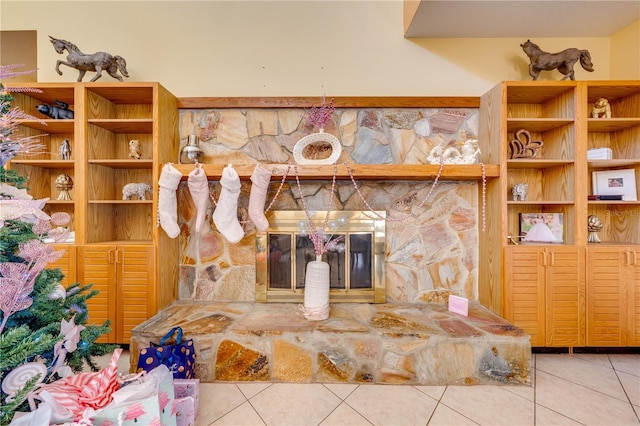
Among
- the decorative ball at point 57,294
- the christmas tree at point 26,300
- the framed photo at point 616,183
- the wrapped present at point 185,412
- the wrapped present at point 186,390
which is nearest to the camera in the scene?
the christmas tree at point 26,300

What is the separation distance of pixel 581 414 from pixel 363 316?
1.27 m

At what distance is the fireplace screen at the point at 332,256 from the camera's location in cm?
236

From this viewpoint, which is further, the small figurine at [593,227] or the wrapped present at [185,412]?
the small figurine at [593,227]

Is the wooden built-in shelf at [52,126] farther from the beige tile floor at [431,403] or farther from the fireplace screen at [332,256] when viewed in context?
the beige tile floor at [431,403]

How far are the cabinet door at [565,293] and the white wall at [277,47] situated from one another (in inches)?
58.9

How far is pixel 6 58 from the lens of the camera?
244cm

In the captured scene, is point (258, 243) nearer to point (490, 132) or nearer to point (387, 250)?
point (387, 250)

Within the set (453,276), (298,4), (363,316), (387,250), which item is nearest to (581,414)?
(453,276)

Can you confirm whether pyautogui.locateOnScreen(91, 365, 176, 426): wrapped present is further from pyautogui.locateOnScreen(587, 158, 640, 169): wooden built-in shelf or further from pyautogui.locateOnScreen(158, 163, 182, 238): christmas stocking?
pyautogui.locateOnScreen(587, 158, 640, 169): wooden built-in shelf

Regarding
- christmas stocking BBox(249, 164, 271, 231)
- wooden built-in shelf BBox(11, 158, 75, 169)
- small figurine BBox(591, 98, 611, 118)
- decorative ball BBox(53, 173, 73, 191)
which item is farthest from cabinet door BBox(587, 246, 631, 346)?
decorative ball BBox(53, 173, 73, 191)

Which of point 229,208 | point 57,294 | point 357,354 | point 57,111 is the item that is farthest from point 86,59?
point 357,354

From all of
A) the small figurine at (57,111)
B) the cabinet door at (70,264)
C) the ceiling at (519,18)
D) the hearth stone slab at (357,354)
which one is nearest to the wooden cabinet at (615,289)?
the hearth stone slab at (357,354)

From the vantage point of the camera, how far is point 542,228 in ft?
7.29

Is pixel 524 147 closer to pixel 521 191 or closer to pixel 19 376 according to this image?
pixel 521 191
